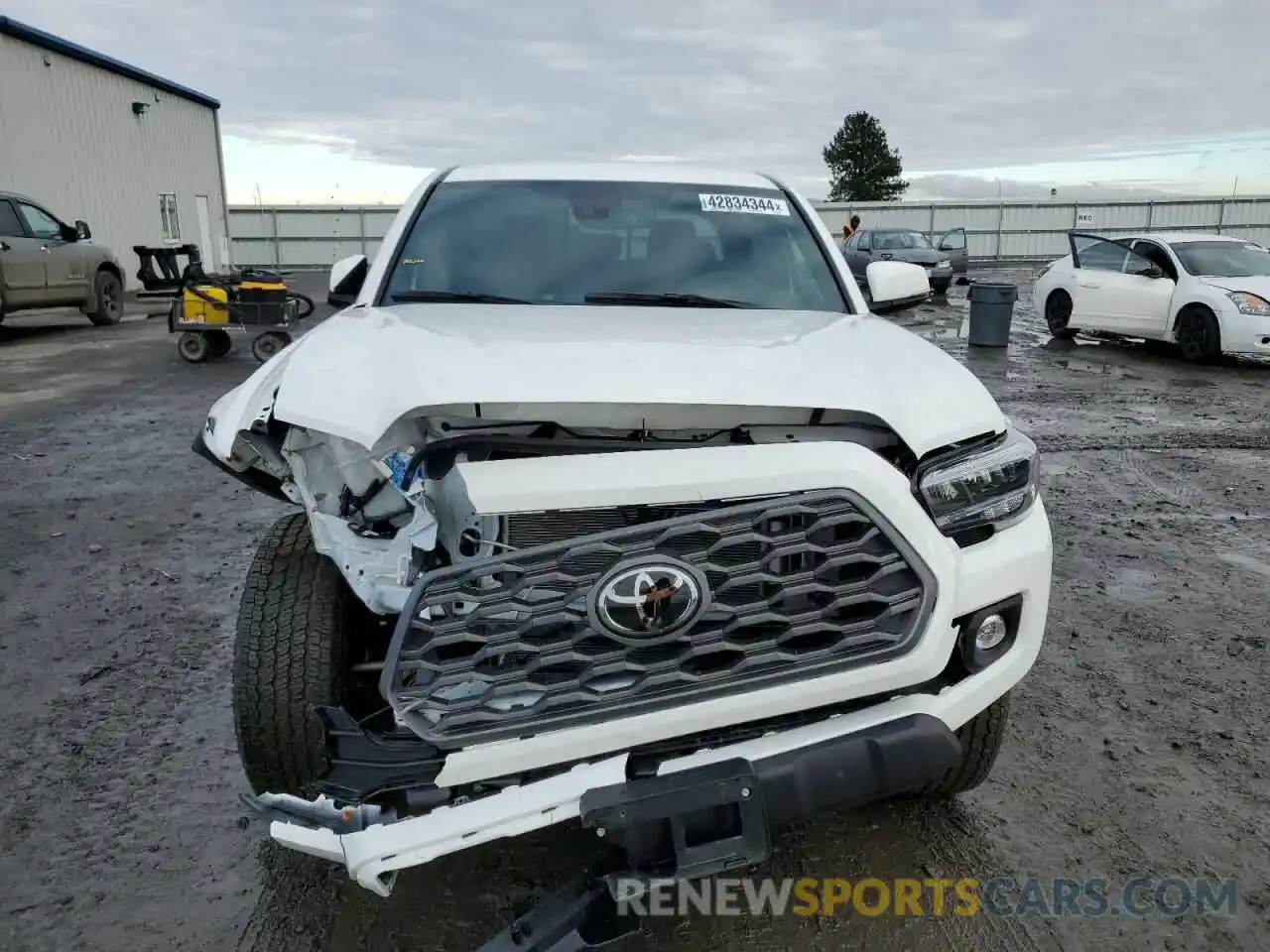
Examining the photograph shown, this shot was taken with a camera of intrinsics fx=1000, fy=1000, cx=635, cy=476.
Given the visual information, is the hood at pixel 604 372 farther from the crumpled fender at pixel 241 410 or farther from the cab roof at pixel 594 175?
the cab roof at pixel 594 175

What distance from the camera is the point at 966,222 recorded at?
34938 millimetres

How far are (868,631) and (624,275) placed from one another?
187 centimetres

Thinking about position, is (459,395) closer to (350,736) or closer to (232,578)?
(350,736)

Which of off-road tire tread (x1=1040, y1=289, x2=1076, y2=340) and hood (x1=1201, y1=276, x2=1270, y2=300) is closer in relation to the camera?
hood (x1=1201, y1=276, x2=1270, y2=300)

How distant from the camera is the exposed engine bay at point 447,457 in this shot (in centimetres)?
213

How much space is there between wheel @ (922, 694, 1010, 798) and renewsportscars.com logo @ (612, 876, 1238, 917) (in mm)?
270

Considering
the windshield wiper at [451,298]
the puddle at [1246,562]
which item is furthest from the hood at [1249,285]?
the windshield wiper at [451,298]

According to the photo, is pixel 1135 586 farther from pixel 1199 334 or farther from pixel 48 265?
pixel 48 265

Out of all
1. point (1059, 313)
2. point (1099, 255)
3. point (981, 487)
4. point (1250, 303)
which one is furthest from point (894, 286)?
point (1059, 313)

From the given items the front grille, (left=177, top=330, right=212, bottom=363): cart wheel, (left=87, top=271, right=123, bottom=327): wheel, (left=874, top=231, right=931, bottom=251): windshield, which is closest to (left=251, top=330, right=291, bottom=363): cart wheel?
(left=177, top=330, right=212, bottom=363): cart wheel

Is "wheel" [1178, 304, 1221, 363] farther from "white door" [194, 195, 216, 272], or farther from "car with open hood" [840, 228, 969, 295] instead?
"white door" [194, 195, 216, 272]

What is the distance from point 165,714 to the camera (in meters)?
3.40

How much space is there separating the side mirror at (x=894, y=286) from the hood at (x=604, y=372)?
109 cm

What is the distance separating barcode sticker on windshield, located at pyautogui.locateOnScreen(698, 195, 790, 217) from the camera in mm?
3842
